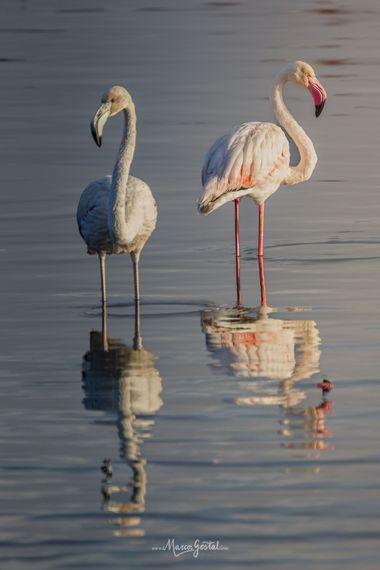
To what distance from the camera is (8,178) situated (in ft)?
55.4

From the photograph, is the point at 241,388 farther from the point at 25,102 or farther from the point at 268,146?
the point at 25,102

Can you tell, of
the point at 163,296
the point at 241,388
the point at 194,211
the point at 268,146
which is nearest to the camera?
the point at 241,388

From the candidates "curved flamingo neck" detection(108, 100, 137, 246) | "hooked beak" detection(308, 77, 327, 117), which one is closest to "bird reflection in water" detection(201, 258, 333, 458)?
"curved flamingo neck" detection(108, 100, 137, 246)

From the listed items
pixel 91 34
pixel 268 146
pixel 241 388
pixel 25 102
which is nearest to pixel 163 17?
pixel 91 34

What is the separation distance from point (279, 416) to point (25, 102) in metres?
14.8

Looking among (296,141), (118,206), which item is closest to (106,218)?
(118,206)

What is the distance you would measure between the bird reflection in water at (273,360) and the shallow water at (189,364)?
21 mm

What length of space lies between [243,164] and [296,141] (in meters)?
1.44

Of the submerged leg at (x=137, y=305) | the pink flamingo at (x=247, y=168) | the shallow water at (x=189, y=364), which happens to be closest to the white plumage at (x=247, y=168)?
the pink flamingo at (x=247, y=168)

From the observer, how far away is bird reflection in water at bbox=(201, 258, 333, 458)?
8281 mm

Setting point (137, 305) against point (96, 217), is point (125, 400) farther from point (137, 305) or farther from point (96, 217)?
point (96, 217)

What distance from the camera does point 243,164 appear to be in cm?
1344

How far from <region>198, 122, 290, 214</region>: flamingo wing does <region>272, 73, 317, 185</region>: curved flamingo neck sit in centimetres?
45

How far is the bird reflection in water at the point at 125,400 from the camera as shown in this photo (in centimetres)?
709
